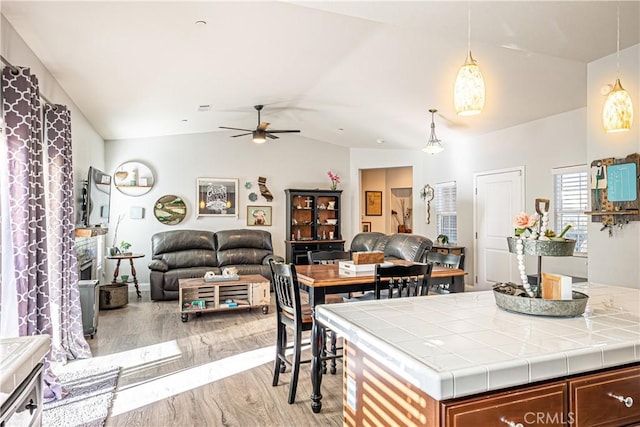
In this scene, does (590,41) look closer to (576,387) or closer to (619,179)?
(619,179)

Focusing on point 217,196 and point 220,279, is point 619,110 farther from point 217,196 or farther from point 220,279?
point 217,196

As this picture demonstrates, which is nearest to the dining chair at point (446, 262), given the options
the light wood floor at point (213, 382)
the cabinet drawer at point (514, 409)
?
the light wood floor at point (213, 382)

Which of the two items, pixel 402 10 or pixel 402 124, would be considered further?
pixel 402 124

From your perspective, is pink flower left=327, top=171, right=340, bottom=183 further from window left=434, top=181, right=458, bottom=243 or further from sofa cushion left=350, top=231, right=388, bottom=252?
window left=434, top=181, right=458, bottom=243

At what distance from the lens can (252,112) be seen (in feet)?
22.3

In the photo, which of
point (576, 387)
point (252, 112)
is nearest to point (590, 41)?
point (576, 387)

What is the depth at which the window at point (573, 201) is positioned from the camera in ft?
17.0

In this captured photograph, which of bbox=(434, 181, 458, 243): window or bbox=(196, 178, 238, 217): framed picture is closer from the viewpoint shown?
bbox=(434, 181, 458, 243): window

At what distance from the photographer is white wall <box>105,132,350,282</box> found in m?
7.42

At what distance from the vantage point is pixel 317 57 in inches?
176

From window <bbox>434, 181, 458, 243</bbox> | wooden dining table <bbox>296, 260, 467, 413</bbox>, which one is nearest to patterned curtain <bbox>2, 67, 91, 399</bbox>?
wooden dining table <bbox>296, 260, 467, 413</bbox>

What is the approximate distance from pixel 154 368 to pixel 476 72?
10.8ft

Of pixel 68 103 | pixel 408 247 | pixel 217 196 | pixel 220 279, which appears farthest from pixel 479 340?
pixel 217 196

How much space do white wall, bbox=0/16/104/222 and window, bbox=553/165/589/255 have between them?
573cm
